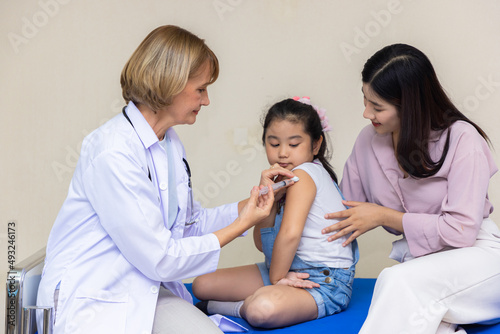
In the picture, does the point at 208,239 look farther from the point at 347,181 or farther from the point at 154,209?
the point at 347,181

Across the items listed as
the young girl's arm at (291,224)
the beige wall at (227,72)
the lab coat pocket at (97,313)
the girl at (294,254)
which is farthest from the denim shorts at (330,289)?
the beige wall at (227,72)

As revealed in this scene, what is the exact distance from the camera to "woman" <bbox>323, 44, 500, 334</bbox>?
1.75 m

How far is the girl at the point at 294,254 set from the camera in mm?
2035

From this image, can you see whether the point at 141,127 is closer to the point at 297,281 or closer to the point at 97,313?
the point at 97,313

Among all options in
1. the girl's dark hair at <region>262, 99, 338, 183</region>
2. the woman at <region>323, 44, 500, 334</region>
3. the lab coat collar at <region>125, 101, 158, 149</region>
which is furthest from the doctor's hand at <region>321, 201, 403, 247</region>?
the lab coat collar at <region>125, 101, 158, 149</region>

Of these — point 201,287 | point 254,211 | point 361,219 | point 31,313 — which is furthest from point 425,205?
point 31,313

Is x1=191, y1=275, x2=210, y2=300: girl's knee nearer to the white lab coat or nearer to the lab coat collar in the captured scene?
the white lab coat

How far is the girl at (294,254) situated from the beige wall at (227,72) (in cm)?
90

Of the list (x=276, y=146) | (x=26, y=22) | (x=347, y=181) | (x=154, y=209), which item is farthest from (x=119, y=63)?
(x=154, y=209)

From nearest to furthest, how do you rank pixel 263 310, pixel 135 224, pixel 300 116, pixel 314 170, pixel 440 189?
1. pixel 135 224
2. pixel 263 310
3. pixel 440 189
4. pixel 314 170
5. pixel 300 116

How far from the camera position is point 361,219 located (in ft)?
7.00

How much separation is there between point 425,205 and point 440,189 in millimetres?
93

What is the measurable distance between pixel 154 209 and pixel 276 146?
0.77 metres

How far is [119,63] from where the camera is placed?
3.28m
